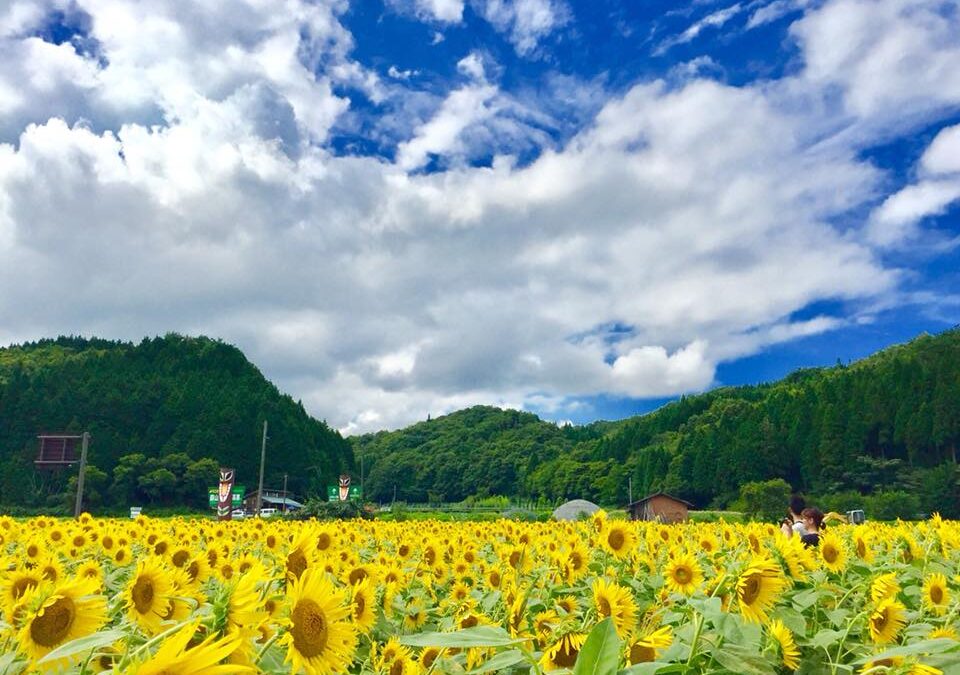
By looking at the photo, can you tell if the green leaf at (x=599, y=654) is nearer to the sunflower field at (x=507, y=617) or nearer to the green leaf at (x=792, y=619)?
the sunflower field at (x=507, y=617)

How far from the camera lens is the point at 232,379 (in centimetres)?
11331

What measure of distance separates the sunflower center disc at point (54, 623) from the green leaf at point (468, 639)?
961 millimetres

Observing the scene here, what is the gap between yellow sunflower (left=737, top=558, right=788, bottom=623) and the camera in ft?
5.78

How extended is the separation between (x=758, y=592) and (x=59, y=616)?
163cm

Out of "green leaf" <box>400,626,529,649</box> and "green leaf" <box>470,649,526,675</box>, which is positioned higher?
"green leaf" <box>400,626,529,649</box>

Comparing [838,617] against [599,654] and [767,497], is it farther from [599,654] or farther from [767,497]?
[767,497]

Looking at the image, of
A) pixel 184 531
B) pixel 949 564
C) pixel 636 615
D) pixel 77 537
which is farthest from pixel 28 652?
pixel 184 531

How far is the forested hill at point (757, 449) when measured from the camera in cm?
7106

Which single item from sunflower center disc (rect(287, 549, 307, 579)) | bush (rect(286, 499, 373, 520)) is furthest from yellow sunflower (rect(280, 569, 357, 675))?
bush (rect(286, 499, 373, 520))

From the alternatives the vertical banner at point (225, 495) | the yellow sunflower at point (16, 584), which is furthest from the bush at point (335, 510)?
the yellow sunflower at point (16, 584)

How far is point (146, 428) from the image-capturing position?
9275 centimetres

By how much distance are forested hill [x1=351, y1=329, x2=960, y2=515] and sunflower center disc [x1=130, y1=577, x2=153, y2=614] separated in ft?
237

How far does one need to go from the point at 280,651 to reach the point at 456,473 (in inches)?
4695

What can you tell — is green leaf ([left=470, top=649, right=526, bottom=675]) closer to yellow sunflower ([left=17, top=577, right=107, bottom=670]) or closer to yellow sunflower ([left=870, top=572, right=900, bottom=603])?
yellow sunflower ([left=17, top=577, right=107, bottom=670])
